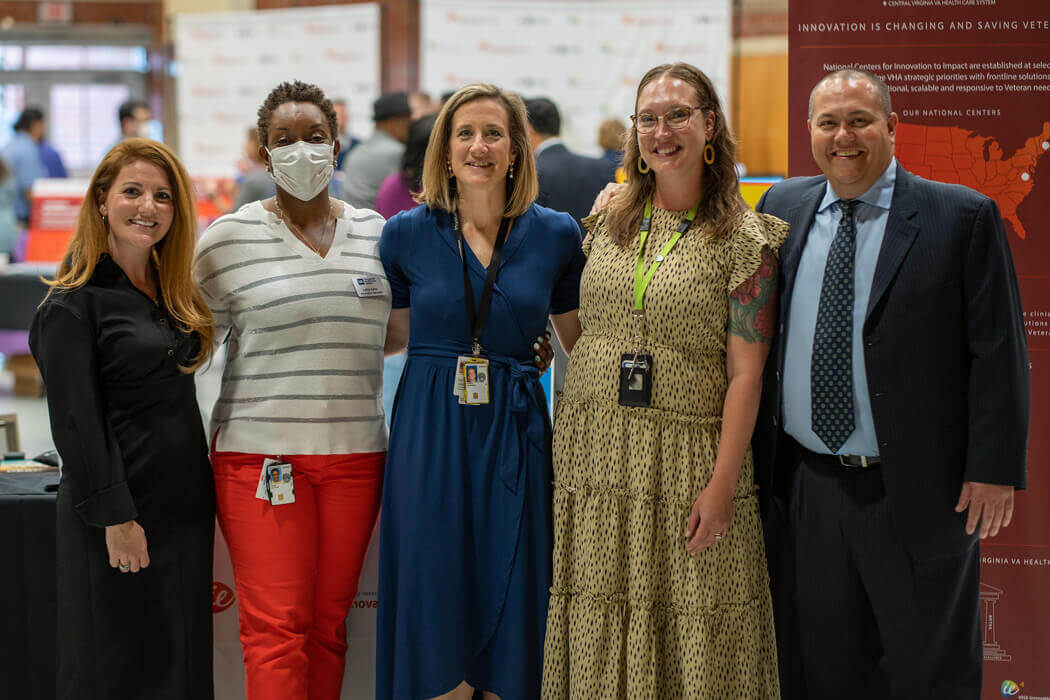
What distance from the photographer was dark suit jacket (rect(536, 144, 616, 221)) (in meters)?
5.12

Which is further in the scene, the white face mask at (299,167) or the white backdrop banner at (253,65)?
the white backdrop banner at (253,65)

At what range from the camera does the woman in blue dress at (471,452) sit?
2711mm

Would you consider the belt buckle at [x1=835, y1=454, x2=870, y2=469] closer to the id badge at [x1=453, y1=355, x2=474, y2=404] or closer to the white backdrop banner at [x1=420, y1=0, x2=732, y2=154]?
the id badge at [x1=453, y1=355, x2=474, y2=404]

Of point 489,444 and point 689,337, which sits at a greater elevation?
point 689,337

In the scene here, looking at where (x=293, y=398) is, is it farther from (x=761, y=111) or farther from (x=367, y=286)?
(x=761, y=111)

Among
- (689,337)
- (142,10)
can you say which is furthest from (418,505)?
(142,10)

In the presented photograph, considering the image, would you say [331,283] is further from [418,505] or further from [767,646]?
[767,646]

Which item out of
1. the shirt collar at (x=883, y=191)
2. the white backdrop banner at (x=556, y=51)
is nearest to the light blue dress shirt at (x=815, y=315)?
the shirt collar at (x=883, y=191)

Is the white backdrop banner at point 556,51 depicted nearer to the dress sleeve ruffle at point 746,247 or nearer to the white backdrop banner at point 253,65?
the white backdrop banner at point 253,65

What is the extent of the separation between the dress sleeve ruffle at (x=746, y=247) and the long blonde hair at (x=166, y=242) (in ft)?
4.41

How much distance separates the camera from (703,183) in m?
2.63

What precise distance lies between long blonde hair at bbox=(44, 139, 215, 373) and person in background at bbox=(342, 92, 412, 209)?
3.25 meters

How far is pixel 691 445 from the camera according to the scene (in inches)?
100

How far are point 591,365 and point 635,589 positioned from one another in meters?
0.56
